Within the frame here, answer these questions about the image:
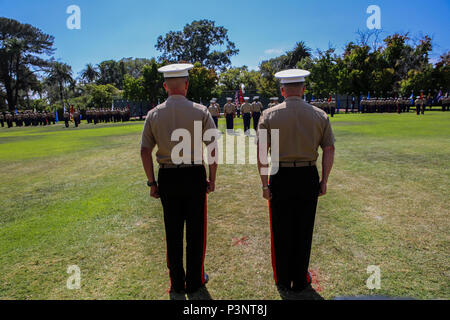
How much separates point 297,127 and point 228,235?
1996 mm

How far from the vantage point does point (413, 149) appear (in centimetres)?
983

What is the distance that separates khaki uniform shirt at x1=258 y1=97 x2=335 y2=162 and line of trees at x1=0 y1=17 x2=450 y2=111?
41282mm

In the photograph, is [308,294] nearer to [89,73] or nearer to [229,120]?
[229,120]

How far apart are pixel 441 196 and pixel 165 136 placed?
5.20 m

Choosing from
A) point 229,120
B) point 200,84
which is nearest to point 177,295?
point 229,120

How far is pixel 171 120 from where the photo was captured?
2.73 m

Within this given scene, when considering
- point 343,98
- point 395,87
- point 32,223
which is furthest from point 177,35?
point 32,223

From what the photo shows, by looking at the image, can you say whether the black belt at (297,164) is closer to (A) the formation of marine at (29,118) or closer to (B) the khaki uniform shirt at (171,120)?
(B) the khaki uniform shirt at (171,120)

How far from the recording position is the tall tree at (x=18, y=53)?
5353 centimetres

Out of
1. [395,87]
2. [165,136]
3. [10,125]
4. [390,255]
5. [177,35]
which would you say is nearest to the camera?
[165,136]

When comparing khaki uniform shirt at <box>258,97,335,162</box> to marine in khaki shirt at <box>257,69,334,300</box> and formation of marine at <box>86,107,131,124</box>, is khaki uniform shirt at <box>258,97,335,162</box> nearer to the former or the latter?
marine in khaki shirt at <box>257,69,334,300</box>

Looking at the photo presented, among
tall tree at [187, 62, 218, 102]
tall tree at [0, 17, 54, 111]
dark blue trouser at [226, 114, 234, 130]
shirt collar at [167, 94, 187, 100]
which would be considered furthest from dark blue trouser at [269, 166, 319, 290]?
tall tree at [0, 17, 54, 111]

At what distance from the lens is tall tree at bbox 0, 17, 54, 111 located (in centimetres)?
5353
